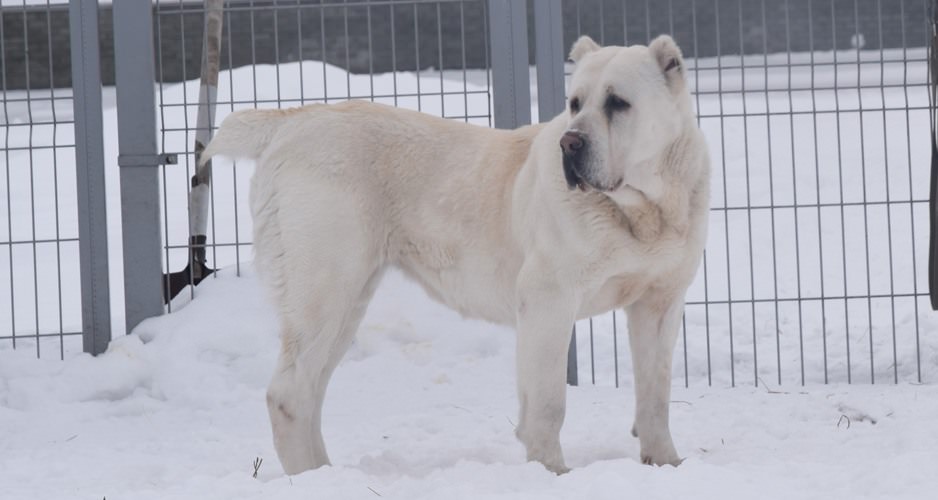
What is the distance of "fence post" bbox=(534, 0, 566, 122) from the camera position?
5543mm

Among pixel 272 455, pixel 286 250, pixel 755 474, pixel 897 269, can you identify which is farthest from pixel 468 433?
pixel 897 269

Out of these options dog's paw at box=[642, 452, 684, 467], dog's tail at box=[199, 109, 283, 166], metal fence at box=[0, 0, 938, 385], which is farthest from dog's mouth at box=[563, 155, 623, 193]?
metal fence at box=[0, 0, 938, 385]

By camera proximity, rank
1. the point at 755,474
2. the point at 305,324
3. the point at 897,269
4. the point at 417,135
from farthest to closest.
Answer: the point at 897,269 → the point at 417,135 → the point at 305,324 → the point at 755,474

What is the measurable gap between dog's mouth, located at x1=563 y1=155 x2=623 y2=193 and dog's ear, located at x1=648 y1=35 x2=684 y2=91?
38 cm

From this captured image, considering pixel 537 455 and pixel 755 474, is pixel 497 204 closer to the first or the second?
pixel 537 455

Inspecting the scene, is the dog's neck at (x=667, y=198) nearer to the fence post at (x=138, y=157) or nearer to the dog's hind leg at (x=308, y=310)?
the dog's hind leg at (x=308, y=310)

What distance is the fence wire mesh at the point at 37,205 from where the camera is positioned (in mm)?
5844

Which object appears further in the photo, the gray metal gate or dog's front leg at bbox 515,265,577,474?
the gray metal gate

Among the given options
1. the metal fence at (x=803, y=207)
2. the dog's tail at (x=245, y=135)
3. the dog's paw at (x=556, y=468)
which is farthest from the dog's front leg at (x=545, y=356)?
the metal fence at (x=803, y=207)

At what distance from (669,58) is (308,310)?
4.66 feet

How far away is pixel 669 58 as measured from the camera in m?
3.63

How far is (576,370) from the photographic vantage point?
5.56 metres

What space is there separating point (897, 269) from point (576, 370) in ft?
10.1

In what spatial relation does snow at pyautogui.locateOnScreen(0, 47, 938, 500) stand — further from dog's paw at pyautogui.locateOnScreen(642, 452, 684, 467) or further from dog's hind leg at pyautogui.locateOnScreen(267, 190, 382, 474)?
dog's hind leg at pyautogui.locateOnScreen(267, 190, 382, 474)
